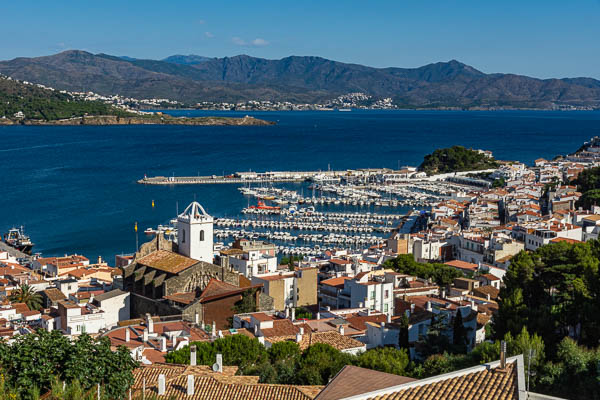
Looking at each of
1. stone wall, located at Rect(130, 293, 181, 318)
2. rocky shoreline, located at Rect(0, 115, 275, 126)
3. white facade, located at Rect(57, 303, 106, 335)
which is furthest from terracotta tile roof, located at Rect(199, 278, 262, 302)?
rocky shoreline, located at Rect(0, 115, 275, 126)

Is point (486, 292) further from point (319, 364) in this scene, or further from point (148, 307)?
point (319, 364)

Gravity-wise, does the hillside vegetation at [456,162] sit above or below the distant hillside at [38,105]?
below

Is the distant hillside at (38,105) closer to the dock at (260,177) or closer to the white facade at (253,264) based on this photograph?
the dock at (260,177)

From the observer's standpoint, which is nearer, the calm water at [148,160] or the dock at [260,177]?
the calm water at [148,160]

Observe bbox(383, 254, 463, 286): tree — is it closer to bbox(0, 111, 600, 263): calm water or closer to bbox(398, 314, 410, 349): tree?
bbox(398, 314, 410, 349): tree

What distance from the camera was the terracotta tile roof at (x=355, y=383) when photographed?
5.16 meters

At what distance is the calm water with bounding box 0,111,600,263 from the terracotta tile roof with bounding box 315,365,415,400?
90.9 feet

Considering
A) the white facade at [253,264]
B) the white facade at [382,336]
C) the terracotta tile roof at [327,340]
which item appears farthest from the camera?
the white facade at [253,264]

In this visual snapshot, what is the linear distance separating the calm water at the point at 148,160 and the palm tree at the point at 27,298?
13.7 meters

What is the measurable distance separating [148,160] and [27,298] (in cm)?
5807

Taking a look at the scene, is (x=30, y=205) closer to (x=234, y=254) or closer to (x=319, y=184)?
(x=319, y=184)

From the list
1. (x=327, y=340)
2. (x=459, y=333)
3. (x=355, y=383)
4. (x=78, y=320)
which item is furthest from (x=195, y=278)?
(x=355, y=383)

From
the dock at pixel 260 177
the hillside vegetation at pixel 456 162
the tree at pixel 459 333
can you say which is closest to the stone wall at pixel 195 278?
the tree at pixel 459 333

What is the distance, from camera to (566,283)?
12625 millimetres
